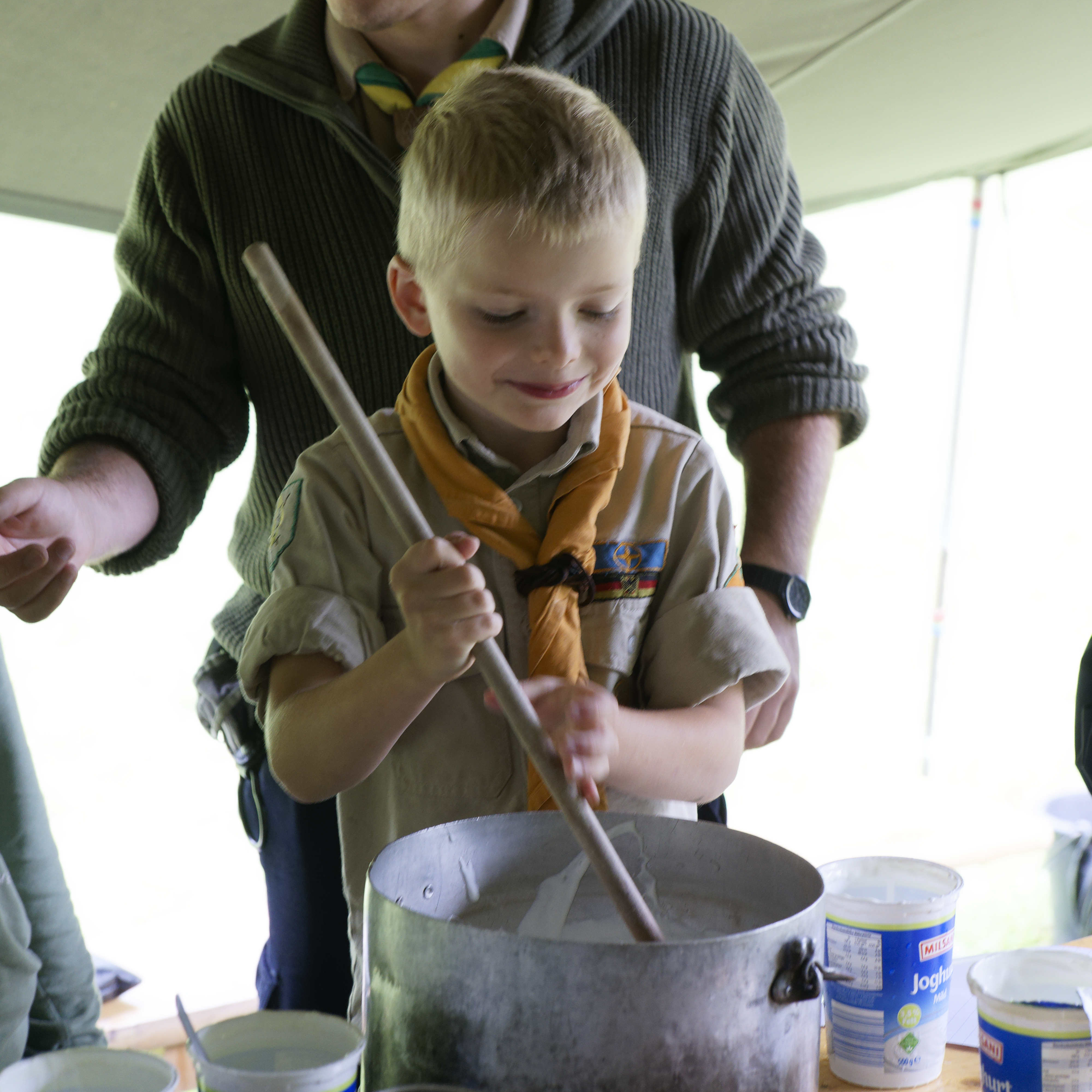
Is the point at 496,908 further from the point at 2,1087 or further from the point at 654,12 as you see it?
the point at 654,12

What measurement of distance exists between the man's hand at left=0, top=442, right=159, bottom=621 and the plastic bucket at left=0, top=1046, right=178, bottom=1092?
40 centimetres

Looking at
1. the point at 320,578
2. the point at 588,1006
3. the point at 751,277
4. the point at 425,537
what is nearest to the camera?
the point at 588,1006

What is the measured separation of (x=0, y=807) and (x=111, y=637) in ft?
6.44

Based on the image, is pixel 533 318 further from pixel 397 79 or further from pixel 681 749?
pixel 397 79

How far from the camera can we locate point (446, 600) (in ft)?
2.18

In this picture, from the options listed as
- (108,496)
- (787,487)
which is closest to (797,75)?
(787,487)

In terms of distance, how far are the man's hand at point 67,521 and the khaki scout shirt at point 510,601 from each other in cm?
18

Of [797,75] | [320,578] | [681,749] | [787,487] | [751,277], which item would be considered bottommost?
[681,749]

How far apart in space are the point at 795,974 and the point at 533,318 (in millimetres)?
470

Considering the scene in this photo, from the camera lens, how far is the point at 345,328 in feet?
3.84

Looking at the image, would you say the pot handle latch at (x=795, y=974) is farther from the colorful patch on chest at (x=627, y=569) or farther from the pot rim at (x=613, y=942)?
the colorful patch on chest at (x=627, y=569)

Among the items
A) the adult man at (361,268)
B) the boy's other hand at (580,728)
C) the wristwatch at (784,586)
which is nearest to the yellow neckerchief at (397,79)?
the adult man at (361,268)

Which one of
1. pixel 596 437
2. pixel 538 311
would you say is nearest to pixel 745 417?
pixel 596 437

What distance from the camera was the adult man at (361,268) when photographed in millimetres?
1126
